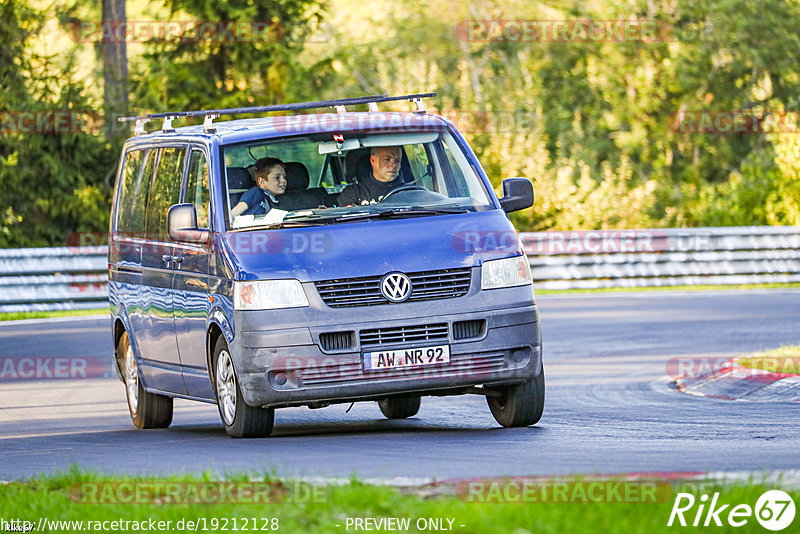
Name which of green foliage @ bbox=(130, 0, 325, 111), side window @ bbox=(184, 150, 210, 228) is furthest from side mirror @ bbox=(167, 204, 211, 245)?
green foliage @ bbox=(130, 0, 325, 111)

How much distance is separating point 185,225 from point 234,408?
1.28 m

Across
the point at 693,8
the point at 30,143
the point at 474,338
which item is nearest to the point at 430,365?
the point at 474,338

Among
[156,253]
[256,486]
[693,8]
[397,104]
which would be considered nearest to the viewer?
[256,486]

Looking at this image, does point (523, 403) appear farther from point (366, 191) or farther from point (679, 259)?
point (679, 259)

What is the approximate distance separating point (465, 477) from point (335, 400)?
8.33 ft

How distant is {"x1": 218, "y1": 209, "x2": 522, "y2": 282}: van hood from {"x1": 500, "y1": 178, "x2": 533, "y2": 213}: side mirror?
2.40ft

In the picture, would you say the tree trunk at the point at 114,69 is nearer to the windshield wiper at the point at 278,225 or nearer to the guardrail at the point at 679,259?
the guardrail at the point at 679,259

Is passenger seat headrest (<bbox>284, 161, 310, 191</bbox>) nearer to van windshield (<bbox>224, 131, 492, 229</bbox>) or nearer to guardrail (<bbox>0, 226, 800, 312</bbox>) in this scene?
van windshield (<bbox>224, 131, 492, 229</bbox>)

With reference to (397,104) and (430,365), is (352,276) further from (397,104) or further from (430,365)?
(397,104)

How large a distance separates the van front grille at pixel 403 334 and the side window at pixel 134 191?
3103 millimetres

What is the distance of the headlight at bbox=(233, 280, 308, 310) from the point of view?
1001cm

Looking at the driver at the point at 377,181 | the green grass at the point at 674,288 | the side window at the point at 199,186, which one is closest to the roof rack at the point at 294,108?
the side window at the point at 199,186

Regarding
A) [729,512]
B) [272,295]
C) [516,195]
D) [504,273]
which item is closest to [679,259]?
[516,195]

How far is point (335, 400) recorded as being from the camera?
10242mm
